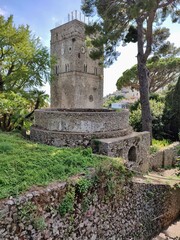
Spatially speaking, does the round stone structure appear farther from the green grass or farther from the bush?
the bush

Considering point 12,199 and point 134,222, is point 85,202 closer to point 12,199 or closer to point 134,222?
point 12,199

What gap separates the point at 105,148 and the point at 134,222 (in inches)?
84.0

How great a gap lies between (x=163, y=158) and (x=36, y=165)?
794 cm

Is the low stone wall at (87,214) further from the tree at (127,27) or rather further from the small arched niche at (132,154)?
the tree at (127,27)

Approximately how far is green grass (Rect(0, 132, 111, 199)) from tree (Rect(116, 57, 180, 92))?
16.4 m

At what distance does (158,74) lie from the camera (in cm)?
2092

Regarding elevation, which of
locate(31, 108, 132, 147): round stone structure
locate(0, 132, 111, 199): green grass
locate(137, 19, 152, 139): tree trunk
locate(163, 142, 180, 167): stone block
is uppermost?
locate(137, 19, 152, 139): tree trunk

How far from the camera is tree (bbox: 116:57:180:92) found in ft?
64.0

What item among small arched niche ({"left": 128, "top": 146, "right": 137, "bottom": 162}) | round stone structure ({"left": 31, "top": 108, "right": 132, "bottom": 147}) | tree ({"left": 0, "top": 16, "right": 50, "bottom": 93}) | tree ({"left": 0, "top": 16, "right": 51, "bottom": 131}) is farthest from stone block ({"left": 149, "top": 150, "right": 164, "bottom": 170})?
tree ({"left": 0, "top": 16, "right": 50, "bottom": 93})

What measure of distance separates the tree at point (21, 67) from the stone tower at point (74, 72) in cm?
1030

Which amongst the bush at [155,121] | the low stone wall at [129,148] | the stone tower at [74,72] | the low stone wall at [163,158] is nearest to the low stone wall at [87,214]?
the low stone wall at [129,148]

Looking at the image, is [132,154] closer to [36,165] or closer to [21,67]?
[36,165]

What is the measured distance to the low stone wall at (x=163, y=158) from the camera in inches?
382

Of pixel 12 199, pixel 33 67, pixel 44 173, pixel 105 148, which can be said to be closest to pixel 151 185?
pixel 105 148
